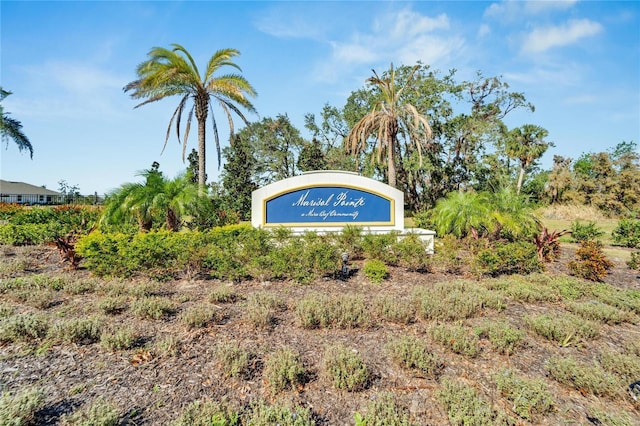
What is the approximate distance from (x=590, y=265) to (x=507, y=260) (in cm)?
182

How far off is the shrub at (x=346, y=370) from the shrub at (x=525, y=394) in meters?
1.32

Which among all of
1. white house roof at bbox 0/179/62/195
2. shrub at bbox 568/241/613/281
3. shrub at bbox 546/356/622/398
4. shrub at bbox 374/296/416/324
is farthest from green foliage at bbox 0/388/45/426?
white house roof at bbox 0/179/62/195

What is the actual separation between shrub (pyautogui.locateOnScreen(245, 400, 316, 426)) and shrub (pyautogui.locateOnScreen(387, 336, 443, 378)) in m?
1.25

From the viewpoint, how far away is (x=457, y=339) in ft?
13.0

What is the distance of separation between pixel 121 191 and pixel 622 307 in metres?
11.9

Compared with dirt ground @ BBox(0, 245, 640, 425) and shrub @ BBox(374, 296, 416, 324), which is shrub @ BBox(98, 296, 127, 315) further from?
shrub @ BBox(374, 296, 416, 324)

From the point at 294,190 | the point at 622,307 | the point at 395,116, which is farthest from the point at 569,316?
the point at 395,116

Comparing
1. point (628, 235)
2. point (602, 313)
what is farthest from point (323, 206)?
point (628, 235)

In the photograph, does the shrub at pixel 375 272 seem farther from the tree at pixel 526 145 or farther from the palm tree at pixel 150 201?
the tree at pixel 526 145

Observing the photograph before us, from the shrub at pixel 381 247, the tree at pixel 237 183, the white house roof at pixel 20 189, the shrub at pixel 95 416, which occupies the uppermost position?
the white house roof at pixel 20 189

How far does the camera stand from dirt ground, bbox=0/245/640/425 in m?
2.93

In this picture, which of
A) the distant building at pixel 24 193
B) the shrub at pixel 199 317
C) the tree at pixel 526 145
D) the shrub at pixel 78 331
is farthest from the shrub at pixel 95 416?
the distant building at pixel 24 193

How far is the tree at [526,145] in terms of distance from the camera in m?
26.4

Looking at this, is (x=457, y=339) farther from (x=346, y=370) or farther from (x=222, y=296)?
(x=222, y=296)
